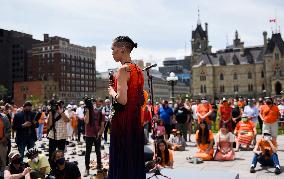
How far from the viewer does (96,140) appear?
9.97m

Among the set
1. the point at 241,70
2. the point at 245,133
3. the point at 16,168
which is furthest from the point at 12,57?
the point at 16,168

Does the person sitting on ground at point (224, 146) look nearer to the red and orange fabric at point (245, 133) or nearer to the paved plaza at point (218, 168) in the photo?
the paved plaza at point (218, 168)

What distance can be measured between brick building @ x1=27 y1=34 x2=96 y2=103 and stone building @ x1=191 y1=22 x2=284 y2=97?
136 feet

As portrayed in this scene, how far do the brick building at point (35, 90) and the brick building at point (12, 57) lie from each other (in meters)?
10.4

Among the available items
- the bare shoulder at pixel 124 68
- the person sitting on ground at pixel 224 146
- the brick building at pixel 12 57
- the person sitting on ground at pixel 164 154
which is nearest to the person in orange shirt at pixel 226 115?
the person sitting on ground at pixel 224 146

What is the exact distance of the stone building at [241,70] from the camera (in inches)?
4124

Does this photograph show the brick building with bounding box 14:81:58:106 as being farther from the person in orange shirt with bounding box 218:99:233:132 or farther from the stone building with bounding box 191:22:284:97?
the person in orange shirt with bounding box 218:99:233:132

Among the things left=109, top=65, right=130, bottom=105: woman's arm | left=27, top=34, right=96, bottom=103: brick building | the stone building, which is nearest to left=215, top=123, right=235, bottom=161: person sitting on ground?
left=109, top=65, right=130, bottom=105: woman's arm

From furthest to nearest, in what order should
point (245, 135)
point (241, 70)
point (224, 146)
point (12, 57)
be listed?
point (12, 57) < point (241, 70) < point (245, 135) < point (224, 146)

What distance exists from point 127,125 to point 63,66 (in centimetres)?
12528

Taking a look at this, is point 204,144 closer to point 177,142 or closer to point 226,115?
point 177,142

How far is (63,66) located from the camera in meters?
126

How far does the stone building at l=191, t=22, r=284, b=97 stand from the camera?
344 ft

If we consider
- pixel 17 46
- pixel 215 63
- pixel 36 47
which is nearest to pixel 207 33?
pixel 215 63
